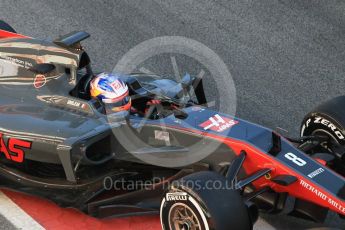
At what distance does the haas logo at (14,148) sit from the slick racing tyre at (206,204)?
6.09 ft

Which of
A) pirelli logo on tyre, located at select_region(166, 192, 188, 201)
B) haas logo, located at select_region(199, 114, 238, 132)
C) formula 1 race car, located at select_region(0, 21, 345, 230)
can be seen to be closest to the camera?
pirelli logo on tyre, located at select_region(166, 192, 188, 201)

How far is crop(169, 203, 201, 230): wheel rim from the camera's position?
546 centimetres

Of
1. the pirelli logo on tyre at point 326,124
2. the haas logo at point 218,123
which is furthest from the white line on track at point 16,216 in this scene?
the pirelli logo on tyre at point 326,124

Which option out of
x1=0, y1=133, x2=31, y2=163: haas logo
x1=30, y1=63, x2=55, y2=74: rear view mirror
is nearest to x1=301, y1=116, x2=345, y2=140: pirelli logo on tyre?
x1=30, y1=63, x2=55, y2=74: rear view mirror

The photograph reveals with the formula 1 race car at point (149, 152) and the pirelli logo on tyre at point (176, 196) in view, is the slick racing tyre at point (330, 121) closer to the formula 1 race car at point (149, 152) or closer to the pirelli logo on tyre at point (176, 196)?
the formula 1 race car at point (149, 152)

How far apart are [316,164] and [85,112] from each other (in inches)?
97.8

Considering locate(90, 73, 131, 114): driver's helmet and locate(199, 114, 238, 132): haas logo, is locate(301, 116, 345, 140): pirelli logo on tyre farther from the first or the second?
locate(90, 73, 131, 114): driver's helmet

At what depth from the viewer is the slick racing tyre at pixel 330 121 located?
6730 mm

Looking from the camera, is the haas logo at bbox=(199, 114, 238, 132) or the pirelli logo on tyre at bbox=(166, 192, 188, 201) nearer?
the pirelli logo on tyre at bbox=(166, 192, 188, 201)

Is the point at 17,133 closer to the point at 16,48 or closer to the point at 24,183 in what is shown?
the point at 24,183

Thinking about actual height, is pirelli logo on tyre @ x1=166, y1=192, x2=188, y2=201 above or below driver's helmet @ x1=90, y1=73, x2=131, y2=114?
below

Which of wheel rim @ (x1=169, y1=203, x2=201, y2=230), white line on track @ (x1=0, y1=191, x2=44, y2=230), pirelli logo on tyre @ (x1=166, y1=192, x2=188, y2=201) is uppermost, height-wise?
pirelli logo on tyre @ (x1=166, y1=192, x2=188, y2=201)

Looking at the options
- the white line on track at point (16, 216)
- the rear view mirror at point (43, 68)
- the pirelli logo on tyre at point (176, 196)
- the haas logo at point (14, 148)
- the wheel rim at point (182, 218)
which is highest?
the rear view mirror at point (43, 68)

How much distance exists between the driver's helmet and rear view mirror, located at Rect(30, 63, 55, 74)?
1.99 ft
